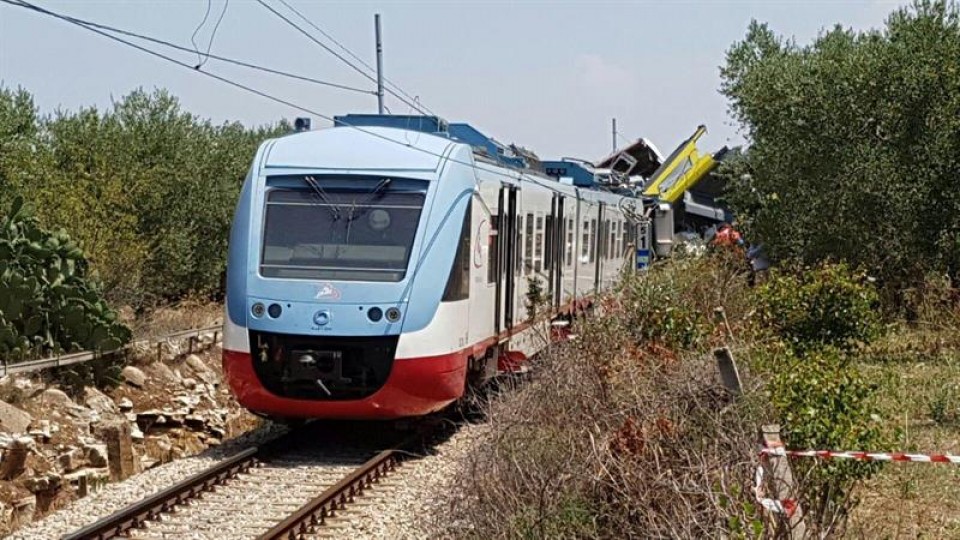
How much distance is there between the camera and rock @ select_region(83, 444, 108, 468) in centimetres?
1383

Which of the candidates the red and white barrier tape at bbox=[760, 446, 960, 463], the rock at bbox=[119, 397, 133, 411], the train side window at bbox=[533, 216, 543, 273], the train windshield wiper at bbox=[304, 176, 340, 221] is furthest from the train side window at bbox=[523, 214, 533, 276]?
the red and white barrier tape at bbox=[760, 446, 960, 463]

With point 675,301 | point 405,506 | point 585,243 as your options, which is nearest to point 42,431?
point 405,506

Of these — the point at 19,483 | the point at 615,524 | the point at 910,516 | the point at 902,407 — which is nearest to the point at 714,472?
the point at 615,524

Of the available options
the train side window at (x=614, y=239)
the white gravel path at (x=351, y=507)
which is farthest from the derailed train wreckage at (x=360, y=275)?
the train side window at (x=614, y=239)

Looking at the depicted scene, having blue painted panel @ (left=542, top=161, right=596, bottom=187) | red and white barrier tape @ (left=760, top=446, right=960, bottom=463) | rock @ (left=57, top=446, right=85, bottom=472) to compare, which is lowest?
rock @ (left=57, top=446, right=85, bottom=472)

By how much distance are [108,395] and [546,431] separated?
9894 millimetres

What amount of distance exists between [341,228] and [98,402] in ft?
18.0

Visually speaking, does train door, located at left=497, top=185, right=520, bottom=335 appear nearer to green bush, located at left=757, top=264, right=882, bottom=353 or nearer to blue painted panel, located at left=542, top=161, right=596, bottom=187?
green bush, located at left=757, top=264, right=882, bottom=353

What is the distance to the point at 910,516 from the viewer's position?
28.6 feet

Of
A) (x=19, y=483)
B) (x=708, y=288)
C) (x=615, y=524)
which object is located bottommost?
(x=19, y=483)

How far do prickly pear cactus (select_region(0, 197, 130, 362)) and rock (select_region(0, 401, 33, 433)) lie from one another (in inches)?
63.4

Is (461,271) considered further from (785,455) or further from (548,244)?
(785,455)

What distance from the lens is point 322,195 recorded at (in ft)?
40.9

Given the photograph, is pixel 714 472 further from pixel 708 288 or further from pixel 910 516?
pixel 708 288
